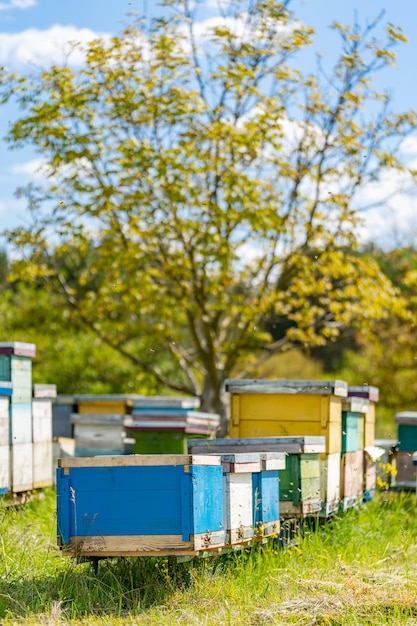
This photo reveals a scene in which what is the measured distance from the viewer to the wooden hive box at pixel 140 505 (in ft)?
18.7

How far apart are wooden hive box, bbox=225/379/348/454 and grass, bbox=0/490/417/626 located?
92 cm

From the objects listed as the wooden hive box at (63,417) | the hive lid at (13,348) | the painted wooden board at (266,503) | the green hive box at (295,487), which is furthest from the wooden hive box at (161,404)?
→ the painted wooden board at (266,503)

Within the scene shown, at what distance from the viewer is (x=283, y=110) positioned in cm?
1185

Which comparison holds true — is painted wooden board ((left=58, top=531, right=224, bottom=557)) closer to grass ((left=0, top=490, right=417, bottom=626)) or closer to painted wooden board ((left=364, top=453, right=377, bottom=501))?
grass ((left=0, top=490, right=417, bottom=626))

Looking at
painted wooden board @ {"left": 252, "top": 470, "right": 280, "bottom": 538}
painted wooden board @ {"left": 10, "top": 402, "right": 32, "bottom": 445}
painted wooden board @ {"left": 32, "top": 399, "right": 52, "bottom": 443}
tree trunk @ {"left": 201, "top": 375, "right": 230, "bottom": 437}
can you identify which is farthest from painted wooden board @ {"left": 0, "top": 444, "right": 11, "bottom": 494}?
tree trunk @ {"left": 201, "top": 375, "right": 230, "bottom": 437}

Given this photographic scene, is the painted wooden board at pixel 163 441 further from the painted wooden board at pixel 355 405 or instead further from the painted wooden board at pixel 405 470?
the painted wooden board at pixel 405 470

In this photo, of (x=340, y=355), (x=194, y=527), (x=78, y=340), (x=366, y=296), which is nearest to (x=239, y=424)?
(x=194, y=527)

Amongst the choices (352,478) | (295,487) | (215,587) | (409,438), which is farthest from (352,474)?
(215,587)

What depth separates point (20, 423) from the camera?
883 centimetres

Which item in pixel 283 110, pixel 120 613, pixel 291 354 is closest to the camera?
pixel 120 613

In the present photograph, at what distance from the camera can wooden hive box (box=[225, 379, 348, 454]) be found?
7984 millimetres

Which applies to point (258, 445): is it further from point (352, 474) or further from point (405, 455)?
point (405, 455)

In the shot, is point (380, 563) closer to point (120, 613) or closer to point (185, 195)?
point (120, 613)

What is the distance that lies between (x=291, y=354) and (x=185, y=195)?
12.8 metres
